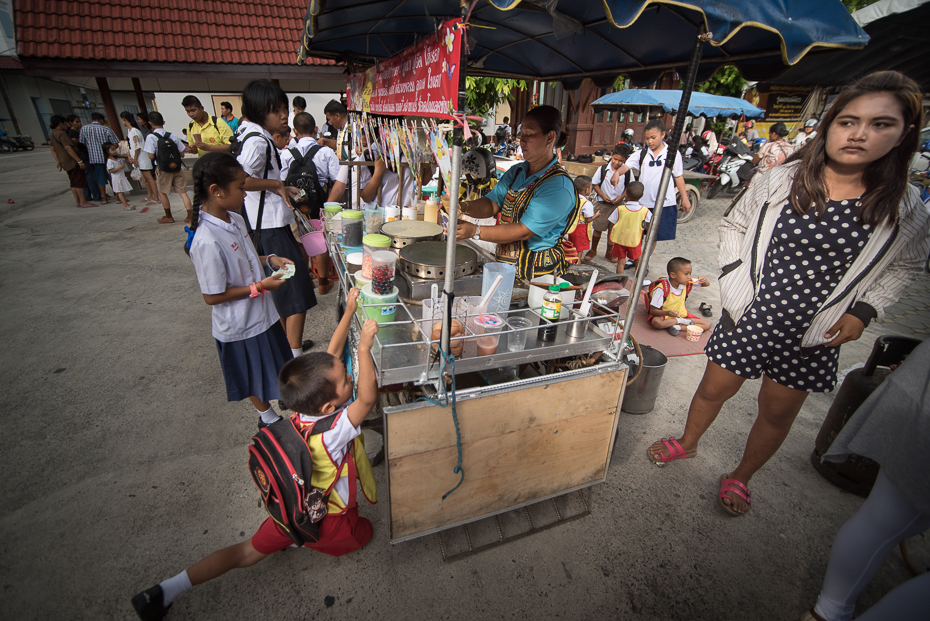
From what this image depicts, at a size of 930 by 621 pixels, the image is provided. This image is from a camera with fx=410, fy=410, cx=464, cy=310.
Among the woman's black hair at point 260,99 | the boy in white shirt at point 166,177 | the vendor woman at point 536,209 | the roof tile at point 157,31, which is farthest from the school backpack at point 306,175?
the roof tile at point 157,31

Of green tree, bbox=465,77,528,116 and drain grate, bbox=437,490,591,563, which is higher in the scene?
green tree, bbox=465,77,528,116

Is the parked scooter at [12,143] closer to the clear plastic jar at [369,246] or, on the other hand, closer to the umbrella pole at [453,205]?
the clear plastic jar at [369,246]

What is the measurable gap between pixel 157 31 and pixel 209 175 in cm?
977

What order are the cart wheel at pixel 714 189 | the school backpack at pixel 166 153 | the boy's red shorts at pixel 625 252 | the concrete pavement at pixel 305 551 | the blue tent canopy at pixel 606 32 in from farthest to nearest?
the cart wheel at pixel 714 189, the school backpack at pixel 166 153, the boy's red shorts at pixel 625 252, the concrete pavement at pixel 305 551, the blue tent canopy at pixel 606 32

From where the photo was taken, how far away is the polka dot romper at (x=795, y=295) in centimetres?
177

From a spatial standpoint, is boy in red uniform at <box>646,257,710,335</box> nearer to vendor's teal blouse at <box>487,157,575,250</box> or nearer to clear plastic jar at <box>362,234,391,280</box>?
vendor's teal blouse at <box>487,157,575,250</box>

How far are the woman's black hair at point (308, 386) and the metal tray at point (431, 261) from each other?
611 mm

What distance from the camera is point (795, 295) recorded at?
1.91 m

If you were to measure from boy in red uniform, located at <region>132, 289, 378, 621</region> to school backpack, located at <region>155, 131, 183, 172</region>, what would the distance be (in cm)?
763

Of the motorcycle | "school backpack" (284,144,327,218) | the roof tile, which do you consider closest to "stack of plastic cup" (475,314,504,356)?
"school backpack" (284,144,327,218)

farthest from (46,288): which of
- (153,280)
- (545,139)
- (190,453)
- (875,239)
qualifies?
(875,239)

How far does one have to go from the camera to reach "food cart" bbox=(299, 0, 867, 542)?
1.36 meters

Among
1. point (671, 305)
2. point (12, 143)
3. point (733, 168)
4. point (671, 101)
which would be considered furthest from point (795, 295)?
point (12, 143)

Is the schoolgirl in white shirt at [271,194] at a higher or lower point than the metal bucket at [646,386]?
higher
